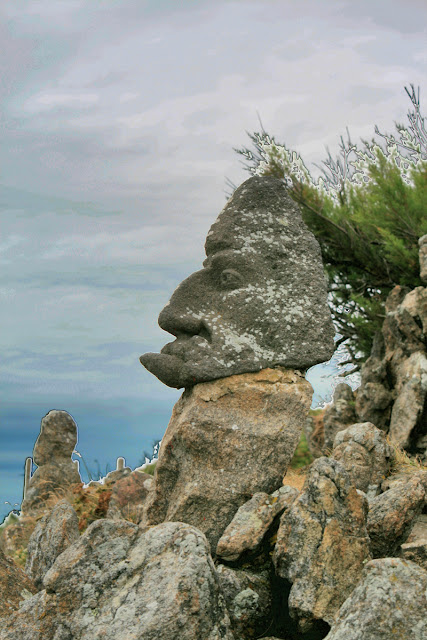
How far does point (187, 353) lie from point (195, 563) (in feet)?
9.04

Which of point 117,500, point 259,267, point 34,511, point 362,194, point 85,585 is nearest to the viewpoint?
point 85,585

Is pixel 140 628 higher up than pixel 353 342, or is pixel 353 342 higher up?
pixel 353 342

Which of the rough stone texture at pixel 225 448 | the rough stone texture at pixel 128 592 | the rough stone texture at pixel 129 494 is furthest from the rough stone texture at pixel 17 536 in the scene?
the rough stone texture at pixel 128 592

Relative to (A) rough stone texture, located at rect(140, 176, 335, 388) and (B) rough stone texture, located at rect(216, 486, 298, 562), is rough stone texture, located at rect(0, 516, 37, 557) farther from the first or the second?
(B) rough stone texture, located at rect(216, 486, 298, 562)

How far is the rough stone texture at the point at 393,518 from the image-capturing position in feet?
19.0

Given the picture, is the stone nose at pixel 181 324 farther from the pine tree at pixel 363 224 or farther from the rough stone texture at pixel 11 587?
the pine tree at pixel 363 224

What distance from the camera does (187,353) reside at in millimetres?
6867

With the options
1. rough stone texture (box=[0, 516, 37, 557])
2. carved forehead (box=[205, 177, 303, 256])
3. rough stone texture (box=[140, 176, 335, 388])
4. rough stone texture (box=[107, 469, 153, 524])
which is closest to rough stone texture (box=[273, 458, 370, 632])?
rough stone texture (box=[140, 176, 335, 388])

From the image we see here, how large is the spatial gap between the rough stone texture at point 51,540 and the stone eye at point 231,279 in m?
2.71

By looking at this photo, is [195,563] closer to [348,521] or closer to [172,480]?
[348,521]

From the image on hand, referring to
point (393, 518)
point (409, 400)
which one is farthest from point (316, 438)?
point (393, 518)

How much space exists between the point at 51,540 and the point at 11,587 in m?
1.12

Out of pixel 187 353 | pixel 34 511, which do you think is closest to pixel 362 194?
pixel 34 511

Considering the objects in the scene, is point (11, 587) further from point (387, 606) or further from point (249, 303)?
point (249, 303)
